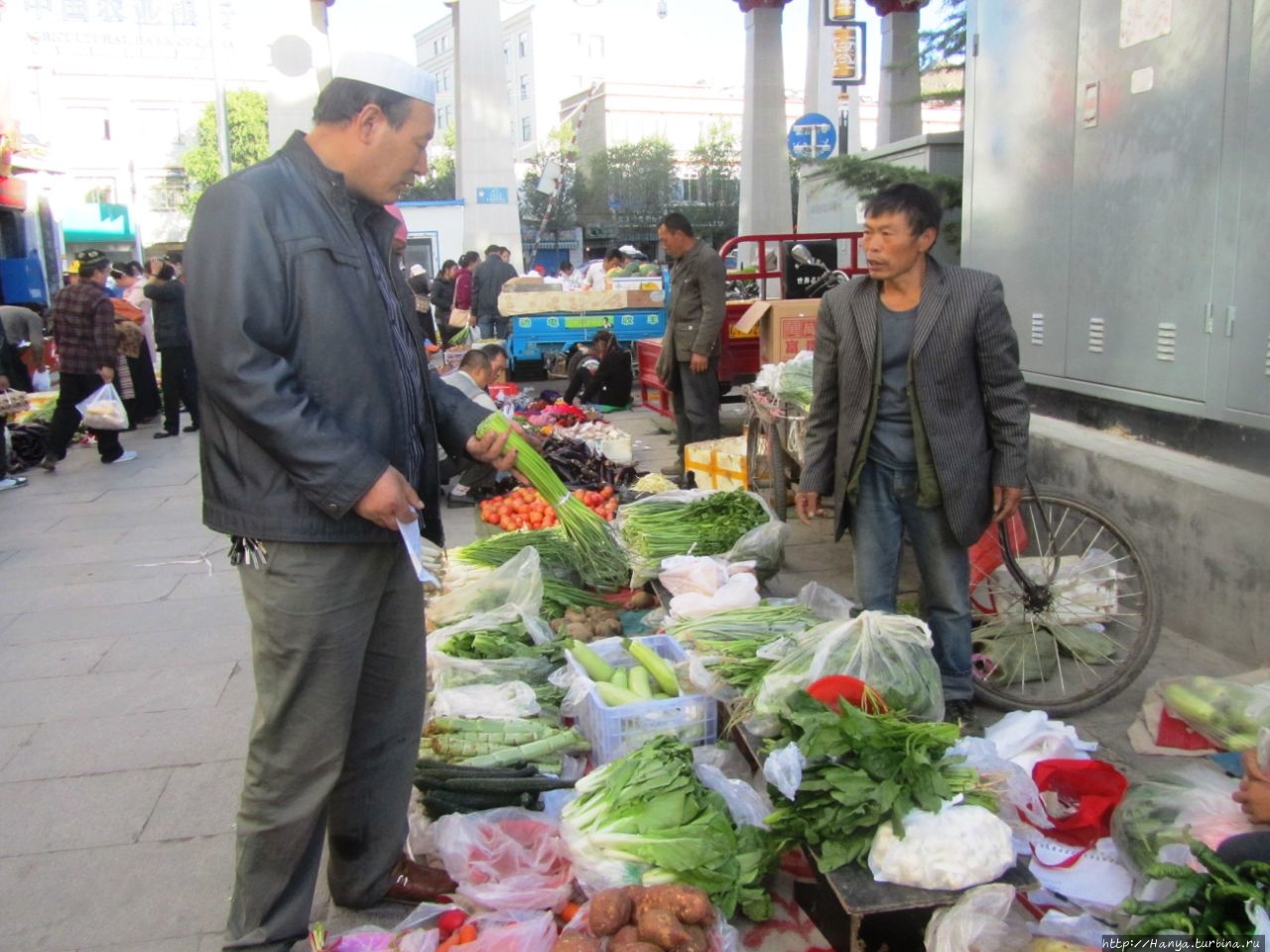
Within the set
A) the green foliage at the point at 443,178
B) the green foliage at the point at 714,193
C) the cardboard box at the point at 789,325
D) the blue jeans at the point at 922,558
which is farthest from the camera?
the green foliage at the point at 443,178

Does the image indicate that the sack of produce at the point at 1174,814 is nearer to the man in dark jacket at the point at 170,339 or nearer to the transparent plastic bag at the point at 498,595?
the transparent plastic bag at the point at 498,595

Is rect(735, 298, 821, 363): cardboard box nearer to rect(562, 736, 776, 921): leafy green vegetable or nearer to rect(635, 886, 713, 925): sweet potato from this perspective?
rect(562, 736, 776, 921): leafy green vegetable

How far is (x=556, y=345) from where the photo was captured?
610 inches

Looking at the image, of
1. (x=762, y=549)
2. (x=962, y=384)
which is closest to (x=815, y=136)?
(x=762, y=549)

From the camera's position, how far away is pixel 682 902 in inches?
102

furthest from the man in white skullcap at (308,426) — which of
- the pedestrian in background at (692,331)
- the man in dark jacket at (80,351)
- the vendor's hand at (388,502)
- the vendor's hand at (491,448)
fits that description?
the man in dark jacket at (80,351)

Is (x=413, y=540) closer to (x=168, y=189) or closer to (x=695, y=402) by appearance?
(x=695, y=402)

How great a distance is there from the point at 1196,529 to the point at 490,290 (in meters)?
13.4

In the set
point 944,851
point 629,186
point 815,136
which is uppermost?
point 629,186

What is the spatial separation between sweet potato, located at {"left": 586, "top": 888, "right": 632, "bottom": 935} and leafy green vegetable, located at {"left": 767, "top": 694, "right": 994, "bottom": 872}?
49cm

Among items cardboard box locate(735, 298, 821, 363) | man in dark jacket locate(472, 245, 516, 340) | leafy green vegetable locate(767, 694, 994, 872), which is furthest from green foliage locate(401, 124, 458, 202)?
leafy green vegetable locate(767, 694, 994, 872)

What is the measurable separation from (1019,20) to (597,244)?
5178cm

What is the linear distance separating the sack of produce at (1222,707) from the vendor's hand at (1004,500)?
86 cm

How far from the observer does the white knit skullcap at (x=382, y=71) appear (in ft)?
7.97
